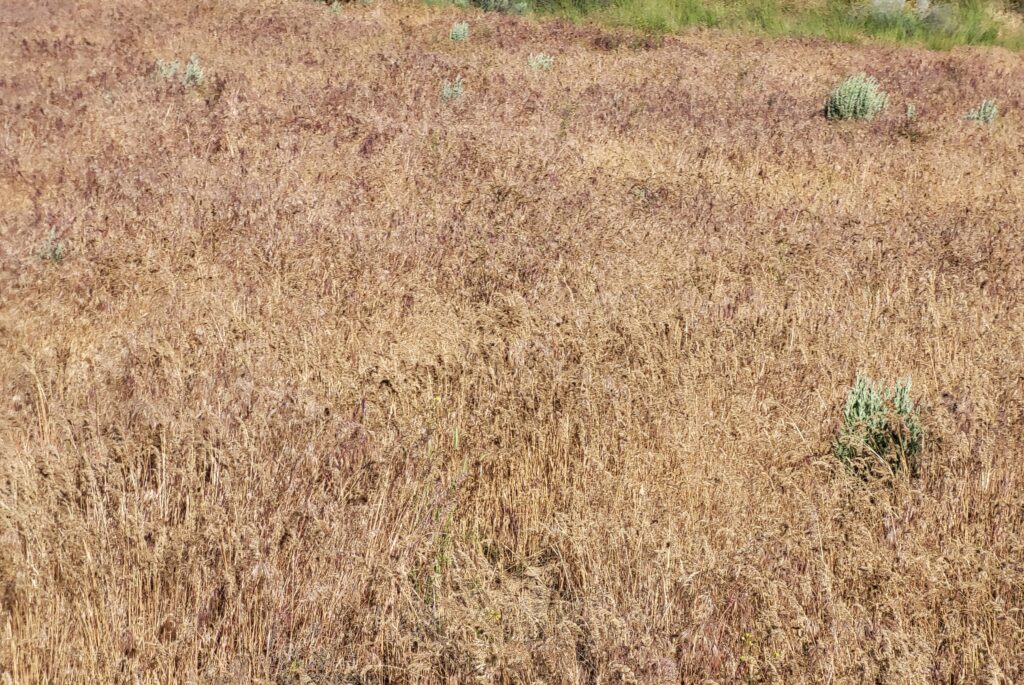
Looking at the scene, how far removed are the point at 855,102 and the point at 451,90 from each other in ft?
12.9

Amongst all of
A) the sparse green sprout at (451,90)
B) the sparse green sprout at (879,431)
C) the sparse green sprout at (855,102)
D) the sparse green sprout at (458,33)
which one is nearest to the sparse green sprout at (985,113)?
the sparse green sprout at (855,102)

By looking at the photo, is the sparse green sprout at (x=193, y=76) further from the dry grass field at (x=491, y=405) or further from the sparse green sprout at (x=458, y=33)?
the sparse green sprout at (x=458, y=33)

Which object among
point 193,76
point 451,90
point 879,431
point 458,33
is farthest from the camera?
point 458,33

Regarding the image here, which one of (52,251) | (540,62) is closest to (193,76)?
(540,62)

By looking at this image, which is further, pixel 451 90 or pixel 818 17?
pixel 818 17

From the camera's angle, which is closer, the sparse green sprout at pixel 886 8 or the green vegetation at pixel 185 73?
the green vegetation at pixel 185 73

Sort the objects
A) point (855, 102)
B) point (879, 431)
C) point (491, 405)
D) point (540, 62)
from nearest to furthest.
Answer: point (879, 431) < point (491, 405) < point (855, 102) < point (540, 62)

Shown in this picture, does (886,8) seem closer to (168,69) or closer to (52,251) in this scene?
(168,69)

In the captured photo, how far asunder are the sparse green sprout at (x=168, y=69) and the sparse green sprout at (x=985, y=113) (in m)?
7.84

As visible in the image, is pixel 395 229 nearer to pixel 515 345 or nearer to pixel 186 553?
pixel 515 345

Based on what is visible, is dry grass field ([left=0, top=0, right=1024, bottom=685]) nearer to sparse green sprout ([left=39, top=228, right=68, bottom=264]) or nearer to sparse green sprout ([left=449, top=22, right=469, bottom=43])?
sparse green sprout ([left=39, top=228, right=68, bottom=264])

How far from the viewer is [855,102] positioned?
A: 9227mm

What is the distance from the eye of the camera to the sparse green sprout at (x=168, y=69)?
372 inches

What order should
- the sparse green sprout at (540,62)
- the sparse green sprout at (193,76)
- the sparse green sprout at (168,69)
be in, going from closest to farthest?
the sparse green sprout at (193,76) < the sparse green sprout at (168,69) < the sparse green sprout at (540,62)
